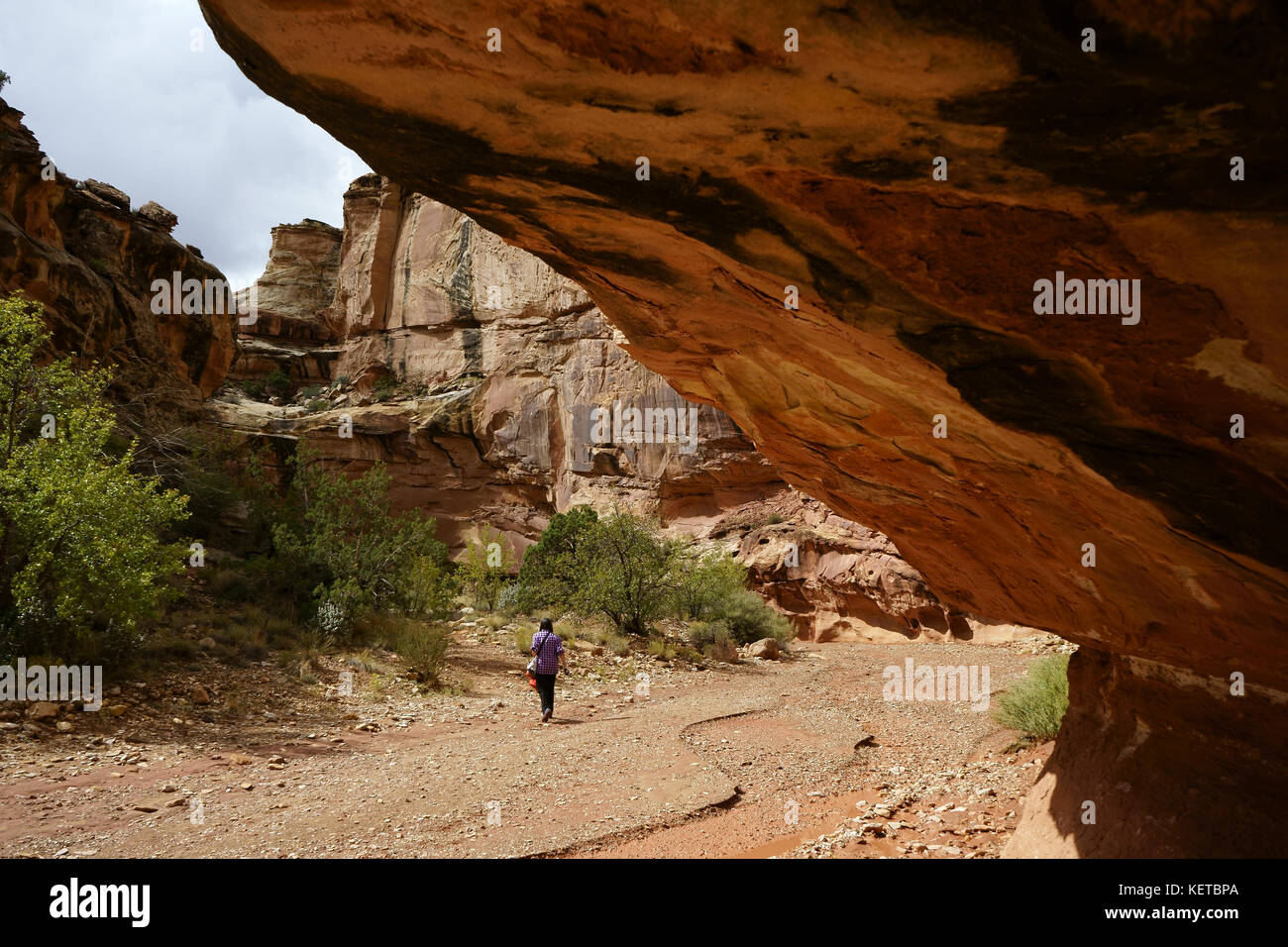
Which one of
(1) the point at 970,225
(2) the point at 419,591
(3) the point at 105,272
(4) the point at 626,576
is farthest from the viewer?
(3) the point at 105,272

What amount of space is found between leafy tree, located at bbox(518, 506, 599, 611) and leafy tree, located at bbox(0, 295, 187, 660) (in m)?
10.1

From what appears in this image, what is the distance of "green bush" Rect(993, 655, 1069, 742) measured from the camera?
7660 mm

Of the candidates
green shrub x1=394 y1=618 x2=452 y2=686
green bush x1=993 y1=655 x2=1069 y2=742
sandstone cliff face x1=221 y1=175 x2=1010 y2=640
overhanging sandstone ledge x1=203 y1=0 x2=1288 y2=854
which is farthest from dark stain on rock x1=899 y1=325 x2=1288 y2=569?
sandstone cliff face x1=221 y1=175 x2=1010 y2=640

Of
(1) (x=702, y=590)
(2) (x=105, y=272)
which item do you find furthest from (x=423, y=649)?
(2) (x=105, y=272)

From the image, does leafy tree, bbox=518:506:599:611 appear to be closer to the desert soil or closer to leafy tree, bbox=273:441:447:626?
leafy tree, bbox=273:441:447:626

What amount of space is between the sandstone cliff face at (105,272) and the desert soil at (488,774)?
8.92 metres

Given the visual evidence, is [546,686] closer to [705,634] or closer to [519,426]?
[705,634]

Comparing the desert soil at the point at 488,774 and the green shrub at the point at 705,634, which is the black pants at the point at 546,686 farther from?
the green shrub at the point at 705,634

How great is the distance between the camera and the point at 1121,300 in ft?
8.09

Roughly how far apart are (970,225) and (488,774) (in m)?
6.36

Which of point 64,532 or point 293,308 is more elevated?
point 293,308

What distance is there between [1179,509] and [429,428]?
31.2 m

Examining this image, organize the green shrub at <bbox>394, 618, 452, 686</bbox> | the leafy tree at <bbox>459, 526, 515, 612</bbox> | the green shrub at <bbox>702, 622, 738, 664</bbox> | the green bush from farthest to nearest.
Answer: the leafy tree at <bbox>459, 526, 515, 612</bbox> → the green shrub at <bbox>702, 622, 738, 664</bbox> → the green shrub at <bbox>394, 618, 452, 686</bbox> → the green bush

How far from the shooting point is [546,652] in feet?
33.0
